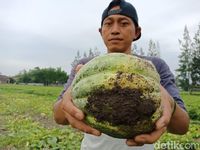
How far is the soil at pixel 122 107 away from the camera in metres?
1.68

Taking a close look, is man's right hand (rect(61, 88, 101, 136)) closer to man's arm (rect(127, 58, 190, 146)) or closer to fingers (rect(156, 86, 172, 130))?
man's arm (rect(127, 58, 190, 146))

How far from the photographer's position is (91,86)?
5.99 feet

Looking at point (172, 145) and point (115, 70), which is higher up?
point (115, 70)

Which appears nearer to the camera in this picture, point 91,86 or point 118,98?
point 118,98

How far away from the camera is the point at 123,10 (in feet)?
8.63

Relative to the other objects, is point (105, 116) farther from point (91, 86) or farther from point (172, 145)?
point (172, 145)

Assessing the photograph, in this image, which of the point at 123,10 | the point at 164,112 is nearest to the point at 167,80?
the point at 123,10

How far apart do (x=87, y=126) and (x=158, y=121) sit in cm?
38

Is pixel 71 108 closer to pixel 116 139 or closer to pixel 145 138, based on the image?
pixel 145 138

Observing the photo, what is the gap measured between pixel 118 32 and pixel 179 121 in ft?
2.56

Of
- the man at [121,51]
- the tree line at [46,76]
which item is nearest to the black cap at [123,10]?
the man at [121,51]

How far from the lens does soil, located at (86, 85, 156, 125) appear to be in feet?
5.50

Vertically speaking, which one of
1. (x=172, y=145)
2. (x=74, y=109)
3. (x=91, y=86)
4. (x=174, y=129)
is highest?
(x=91, y=86)

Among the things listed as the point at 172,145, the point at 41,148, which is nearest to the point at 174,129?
the point at 41,148
